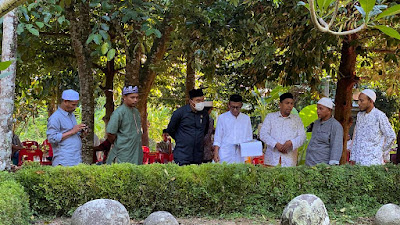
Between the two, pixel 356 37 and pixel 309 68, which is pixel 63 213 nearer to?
pixel 309 68

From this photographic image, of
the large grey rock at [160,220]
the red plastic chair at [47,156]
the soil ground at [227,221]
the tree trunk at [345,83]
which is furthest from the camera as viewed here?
the red plastic chair at [47,156]

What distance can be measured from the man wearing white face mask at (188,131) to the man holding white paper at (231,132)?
311 millimetres

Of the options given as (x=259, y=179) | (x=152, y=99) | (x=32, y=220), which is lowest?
(x=32, y=220)

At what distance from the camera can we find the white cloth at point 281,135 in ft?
24.8

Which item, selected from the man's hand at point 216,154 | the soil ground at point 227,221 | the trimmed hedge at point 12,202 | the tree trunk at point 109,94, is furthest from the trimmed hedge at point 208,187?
the tree trunk at point 109,94

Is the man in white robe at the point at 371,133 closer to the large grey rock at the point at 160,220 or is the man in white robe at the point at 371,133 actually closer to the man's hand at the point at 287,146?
the man's hand at the point at 287,146

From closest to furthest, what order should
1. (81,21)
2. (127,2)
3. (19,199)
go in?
(19,199) < (127,2) < (81,21)

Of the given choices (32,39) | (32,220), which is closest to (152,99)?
(32,39)

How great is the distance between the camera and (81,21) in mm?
8461

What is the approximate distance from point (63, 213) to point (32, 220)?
454 mm

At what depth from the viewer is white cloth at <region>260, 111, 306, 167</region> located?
756 centimetres

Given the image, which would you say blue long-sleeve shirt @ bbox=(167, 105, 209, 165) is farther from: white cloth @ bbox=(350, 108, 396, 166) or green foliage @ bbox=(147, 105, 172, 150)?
green foliage @ bbox=(147, 105, 172, 150)

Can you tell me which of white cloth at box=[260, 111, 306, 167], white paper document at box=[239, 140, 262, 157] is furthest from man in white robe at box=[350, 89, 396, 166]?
white paper document at box=[239, 140, 262, 157]

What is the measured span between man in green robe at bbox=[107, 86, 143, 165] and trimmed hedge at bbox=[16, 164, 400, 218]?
0.59 metres
